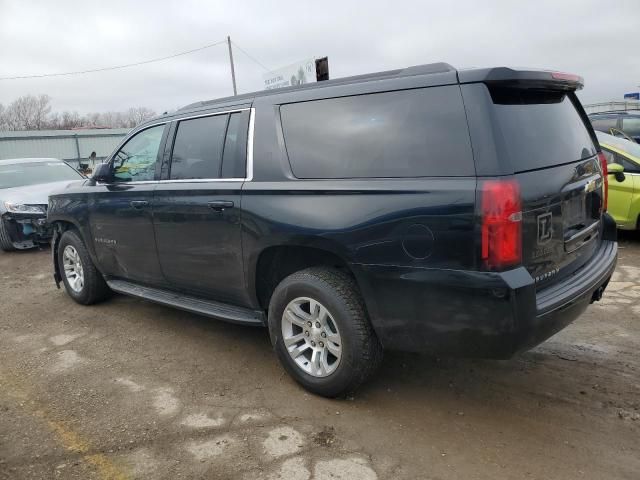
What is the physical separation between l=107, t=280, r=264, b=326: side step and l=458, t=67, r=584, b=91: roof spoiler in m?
2.06

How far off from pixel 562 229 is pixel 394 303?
0.99m

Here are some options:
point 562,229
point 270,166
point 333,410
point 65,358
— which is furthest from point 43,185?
point 562,229

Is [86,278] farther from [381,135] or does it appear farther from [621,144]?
[621,144]

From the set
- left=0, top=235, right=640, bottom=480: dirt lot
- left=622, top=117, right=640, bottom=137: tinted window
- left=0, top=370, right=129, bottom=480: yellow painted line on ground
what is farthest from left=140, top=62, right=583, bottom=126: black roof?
left=622, top=117, right=640, bottom=137: tinted window

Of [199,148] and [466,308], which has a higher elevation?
[199,148]

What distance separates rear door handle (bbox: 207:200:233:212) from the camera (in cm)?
356

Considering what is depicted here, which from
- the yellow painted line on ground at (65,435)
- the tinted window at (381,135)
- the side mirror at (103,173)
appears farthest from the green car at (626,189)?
the yellow painted line on ground at (65,435)

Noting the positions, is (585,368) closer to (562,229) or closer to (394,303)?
(562,229)

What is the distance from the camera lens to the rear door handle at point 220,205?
356 centimetres

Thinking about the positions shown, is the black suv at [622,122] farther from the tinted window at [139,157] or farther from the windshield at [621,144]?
the tinted window at [139,157]

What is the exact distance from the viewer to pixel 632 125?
35.9ft

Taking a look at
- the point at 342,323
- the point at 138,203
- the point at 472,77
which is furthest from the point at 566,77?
the point at 138,203

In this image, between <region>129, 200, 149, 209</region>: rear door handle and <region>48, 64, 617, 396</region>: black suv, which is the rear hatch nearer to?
<region>48, 64, 617, 396</region>: black suv

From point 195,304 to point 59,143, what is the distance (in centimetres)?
2756
